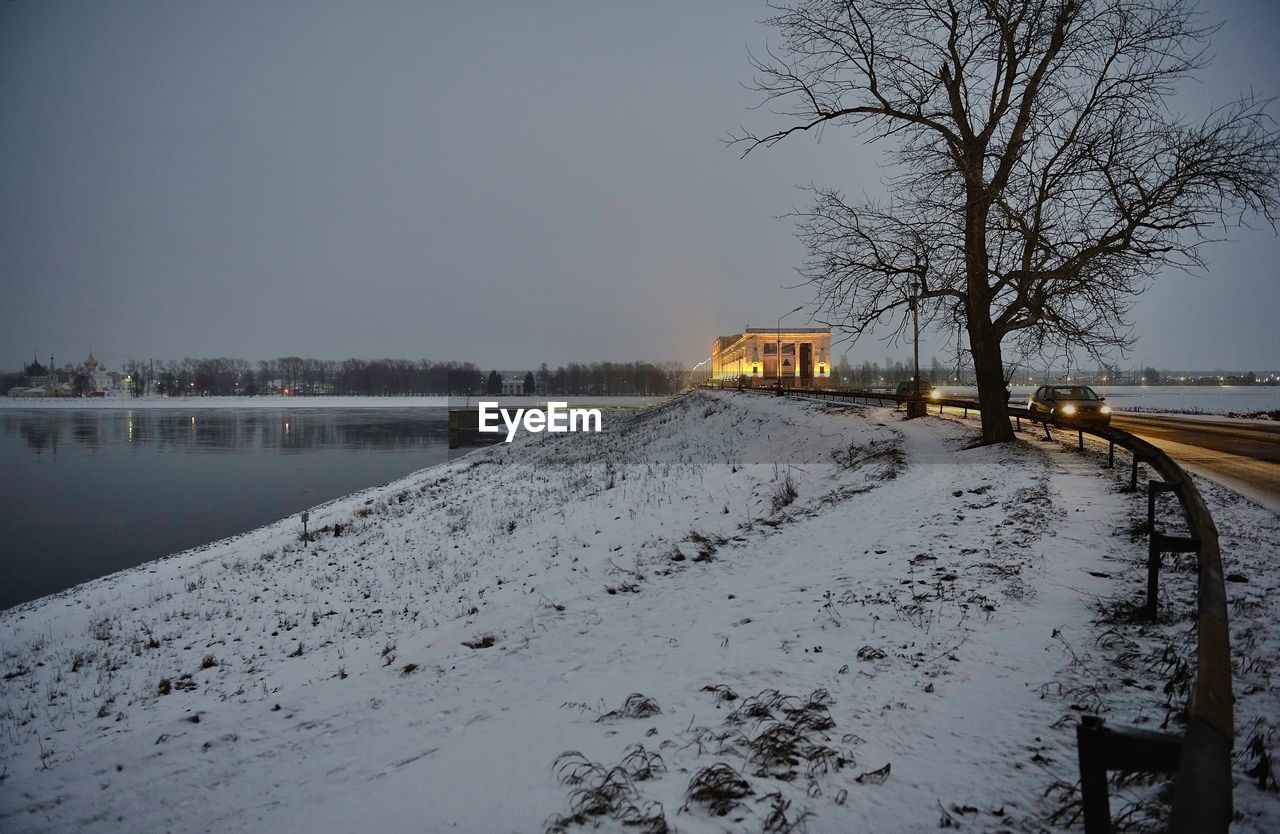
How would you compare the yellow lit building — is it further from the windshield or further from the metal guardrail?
the metal guardrail

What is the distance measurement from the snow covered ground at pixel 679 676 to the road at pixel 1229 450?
230 centimetres

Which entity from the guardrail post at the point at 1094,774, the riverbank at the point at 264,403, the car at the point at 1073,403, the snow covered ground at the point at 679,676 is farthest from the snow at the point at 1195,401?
the riverbank at the point at 264,403

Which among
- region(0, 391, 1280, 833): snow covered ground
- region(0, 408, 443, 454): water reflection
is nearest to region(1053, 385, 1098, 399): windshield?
region(0, 391, 1280, 833): snow covered ground

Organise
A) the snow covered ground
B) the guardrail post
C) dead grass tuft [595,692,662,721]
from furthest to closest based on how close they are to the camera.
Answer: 1. dead grass tuft [595,692,662,721]
2. the snow covered ground
3. the guardrail post

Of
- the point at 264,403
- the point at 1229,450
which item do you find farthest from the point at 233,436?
the point at 264,403

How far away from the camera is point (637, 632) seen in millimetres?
7070

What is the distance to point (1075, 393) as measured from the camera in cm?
2206

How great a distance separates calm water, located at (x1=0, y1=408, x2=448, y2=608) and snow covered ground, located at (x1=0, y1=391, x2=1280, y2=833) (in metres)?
6.44

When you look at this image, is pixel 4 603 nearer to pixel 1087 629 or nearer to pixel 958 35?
pixel 1087 629

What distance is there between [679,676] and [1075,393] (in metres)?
23.1

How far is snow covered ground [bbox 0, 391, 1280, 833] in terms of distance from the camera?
3.82 m

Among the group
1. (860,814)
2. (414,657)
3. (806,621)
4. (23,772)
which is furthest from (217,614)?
(860,814)

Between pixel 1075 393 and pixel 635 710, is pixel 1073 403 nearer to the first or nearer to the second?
pixel 1075 393

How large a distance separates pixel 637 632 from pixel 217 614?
10.3 meters
